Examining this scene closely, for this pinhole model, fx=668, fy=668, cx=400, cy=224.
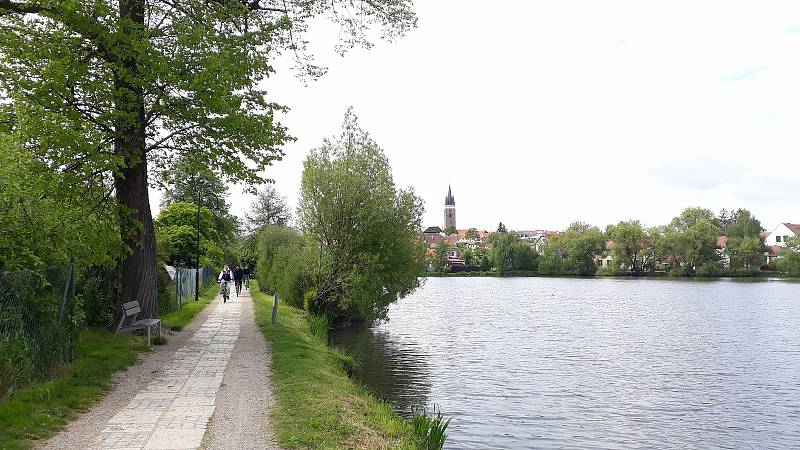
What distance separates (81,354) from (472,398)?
825cm

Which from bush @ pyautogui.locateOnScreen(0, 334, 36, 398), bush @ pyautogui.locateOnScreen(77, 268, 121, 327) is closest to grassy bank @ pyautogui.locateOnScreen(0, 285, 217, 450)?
bush @ pyautogui.locateOnScreen(0, 334, 36, 398)

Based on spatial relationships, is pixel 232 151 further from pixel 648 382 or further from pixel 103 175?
pixel 648 382

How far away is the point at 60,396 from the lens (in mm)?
9367

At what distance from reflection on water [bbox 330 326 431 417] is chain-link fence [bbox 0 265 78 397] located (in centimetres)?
640

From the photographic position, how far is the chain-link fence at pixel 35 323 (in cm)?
927

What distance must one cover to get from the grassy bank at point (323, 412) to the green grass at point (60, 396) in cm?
267

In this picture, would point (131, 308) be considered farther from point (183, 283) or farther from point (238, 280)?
point (238, 280)

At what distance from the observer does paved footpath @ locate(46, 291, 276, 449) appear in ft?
25.0

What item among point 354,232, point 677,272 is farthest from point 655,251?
point 354,232

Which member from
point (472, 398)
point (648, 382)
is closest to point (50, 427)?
point (472, 398)

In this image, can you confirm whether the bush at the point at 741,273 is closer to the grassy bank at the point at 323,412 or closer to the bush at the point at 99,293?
the grassy bank at the point at 323,412

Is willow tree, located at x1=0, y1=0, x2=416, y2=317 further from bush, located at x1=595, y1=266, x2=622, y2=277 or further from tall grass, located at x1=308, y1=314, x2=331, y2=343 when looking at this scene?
bush, located at x1=595, y1=266, x2=622, y2=277

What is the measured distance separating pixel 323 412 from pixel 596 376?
11.2 m

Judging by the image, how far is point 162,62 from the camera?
1374cm
